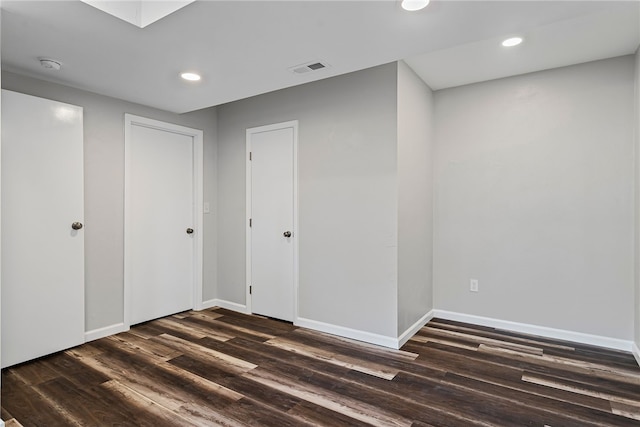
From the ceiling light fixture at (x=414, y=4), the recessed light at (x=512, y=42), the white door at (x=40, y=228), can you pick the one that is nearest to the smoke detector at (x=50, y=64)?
the white door at (x=40, y=228)

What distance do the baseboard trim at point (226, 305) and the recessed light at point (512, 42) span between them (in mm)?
3459

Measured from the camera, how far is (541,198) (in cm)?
323

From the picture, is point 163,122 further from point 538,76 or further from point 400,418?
point 538,76

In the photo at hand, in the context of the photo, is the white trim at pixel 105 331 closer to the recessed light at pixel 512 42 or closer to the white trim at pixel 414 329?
the white trim at pixel 414 329

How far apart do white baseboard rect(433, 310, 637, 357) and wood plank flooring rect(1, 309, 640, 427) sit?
0.32ft

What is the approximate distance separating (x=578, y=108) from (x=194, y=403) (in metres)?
3.74

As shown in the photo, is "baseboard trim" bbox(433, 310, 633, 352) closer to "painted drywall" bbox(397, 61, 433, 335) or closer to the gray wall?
the gray wall

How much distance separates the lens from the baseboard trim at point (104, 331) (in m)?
3.08

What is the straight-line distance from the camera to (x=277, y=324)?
141 inches

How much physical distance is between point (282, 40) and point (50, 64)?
1.69m

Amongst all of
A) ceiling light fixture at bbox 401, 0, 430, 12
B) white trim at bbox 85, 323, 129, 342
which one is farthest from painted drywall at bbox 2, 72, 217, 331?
ceiling light fixture at bbox 401, 0, 430, 12

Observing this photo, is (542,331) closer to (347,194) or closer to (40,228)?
(347,194)

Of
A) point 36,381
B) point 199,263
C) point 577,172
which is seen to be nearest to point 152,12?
point 36,381

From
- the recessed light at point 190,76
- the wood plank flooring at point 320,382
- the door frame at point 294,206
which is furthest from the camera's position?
the door frame at point 294,206
